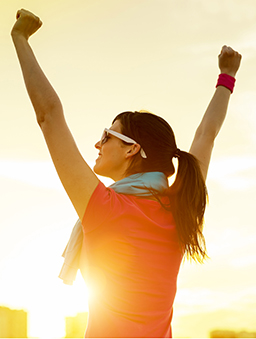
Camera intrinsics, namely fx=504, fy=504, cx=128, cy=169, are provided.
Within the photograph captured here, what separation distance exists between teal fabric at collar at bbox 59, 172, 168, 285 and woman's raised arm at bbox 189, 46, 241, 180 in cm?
75

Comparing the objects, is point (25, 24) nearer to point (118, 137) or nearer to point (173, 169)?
point (118, 137)

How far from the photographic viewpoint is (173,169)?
10.5ft

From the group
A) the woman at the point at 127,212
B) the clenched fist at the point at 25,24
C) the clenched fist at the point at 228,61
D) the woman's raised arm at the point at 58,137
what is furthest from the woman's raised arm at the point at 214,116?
the clenched fist at the point at 25,24

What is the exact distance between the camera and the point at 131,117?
3.25 metres

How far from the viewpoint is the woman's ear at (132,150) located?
3.08m

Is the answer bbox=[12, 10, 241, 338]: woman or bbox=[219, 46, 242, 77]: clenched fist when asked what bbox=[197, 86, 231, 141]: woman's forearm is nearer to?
bbox=[219, 46, 242, 77]: clenched fist

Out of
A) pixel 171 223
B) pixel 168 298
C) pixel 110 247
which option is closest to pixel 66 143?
pixel 110 247

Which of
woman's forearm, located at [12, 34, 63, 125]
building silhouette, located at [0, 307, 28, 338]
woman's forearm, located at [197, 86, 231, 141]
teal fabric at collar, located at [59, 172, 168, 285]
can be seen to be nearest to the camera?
woman's forearm, located at [12, 34, 63, 125]

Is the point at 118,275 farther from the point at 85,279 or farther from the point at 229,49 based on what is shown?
the point at 229,49

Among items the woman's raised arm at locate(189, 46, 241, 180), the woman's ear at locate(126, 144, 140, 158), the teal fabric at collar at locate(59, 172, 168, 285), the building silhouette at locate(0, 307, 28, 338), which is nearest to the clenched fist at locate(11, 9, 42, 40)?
the woman's ear at locate(126, 144, 140, 158)

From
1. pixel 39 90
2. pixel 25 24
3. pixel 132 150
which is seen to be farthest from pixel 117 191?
pixel 25 24

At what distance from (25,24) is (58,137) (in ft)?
2.57

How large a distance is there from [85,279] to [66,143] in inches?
29.5

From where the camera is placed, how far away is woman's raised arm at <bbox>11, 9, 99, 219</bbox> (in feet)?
8.32
